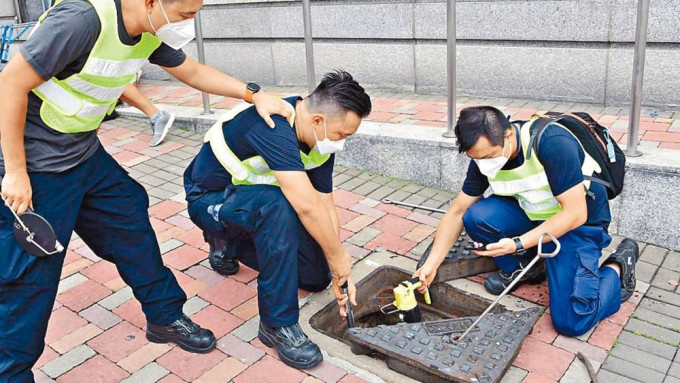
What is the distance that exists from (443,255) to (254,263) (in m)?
0.97

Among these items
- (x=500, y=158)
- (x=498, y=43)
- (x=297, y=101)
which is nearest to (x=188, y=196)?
(x=297, y=101)

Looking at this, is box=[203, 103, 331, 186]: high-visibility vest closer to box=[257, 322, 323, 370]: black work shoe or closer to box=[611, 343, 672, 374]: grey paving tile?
box=[257, 322, 323, 370]: black work shoe

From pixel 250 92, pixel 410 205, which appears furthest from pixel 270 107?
pixel 410 205

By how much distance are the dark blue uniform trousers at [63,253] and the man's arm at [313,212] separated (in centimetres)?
65

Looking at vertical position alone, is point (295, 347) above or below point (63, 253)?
below

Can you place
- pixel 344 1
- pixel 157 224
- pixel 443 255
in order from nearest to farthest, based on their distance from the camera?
1. pixel 443 255
2. pixel 157 224
3. pixel 344 1

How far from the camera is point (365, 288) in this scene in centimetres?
365

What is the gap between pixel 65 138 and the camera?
99.7 inches

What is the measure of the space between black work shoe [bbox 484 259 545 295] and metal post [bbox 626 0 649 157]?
983 mm

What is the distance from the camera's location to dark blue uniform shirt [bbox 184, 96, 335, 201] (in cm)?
287

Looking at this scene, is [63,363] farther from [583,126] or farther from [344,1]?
[344,1]

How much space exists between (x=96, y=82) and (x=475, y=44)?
13.9 ft

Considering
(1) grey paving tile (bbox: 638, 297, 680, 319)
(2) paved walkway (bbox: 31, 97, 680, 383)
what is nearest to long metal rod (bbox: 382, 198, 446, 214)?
(2) paved walkway (bbox: 31, 97, 680, 383)

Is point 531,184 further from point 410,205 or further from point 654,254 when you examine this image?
point 410,205
